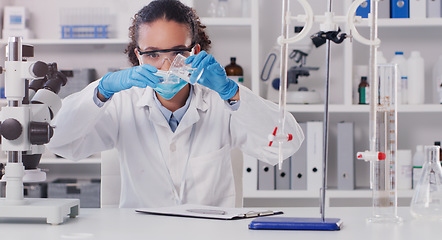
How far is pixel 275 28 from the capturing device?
10.8 ft

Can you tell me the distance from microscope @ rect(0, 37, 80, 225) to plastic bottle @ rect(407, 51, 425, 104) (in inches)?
87.5

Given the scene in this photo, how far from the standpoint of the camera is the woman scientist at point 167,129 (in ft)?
5.75

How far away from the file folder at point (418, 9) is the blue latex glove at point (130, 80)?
1.95m

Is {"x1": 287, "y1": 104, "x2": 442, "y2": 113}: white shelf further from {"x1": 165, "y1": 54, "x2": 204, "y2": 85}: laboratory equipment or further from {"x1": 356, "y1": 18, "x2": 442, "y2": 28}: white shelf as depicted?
{"x1": 165, "y1": 54, "x2": 204, "y2": 85}: laboratory equipment

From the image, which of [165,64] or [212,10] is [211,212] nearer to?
[165,64]

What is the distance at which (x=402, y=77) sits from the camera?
3.02 metres

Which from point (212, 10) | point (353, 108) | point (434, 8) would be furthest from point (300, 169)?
point (434, 8)

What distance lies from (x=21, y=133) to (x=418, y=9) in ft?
7.85

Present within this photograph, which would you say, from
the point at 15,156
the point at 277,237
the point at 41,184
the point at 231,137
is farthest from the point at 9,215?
the point at 41,184

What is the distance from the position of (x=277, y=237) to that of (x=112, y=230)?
34 cm

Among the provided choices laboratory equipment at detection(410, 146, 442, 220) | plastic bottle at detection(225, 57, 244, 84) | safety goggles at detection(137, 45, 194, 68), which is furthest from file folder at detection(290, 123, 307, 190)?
laboratory equipment at detection(410, 146, 442, 220)

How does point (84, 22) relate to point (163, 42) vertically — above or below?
above

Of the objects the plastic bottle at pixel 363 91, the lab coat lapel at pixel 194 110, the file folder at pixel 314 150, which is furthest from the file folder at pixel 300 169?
the lab coat lapel at pixel 194 110

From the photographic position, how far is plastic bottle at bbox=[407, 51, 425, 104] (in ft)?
9.91
